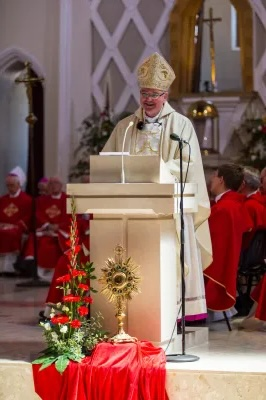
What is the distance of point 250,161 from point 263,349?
6622 mm

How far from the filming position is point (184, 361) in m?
6.39

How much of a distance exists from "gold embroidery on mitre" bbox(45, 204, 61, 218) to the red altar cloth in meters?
7.36

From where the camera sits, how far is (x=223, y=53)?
15.2 m

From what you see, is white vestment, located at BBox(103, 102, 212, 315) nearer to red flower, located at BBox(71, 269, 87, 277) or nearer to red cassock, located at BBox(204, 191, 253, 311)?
red cassock, located at BBox(204, 191, 253, 311)

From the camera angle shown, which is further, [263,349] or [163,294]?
[263,349]

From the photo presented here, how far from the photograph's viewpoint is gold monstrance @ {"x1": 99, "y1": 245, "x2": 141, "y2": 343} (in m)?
6.30

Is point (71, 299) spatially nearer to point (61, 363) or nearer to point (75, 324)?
point (75, 324)

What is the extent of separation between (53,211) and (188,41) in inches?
128

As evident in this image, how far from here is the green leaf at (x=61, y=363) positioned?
20.0 feet

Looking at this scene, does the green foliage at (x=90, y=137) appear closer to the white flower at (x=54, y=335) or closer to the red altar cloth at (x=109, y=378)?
the white flower at (x=54, y=335)

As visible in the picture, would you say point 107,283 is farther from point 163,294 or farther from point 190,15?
point 190,15

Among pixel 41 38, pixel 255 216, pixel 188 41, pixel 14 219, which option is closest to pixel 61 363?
pixel 255 216

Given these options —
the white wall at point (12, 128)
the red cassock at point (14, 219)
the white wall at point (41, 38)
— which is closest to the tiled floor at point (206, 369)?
the red cassock at point (14, 219)

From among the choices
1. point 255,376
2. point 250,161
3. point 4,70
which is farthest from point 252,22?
point 255,376
